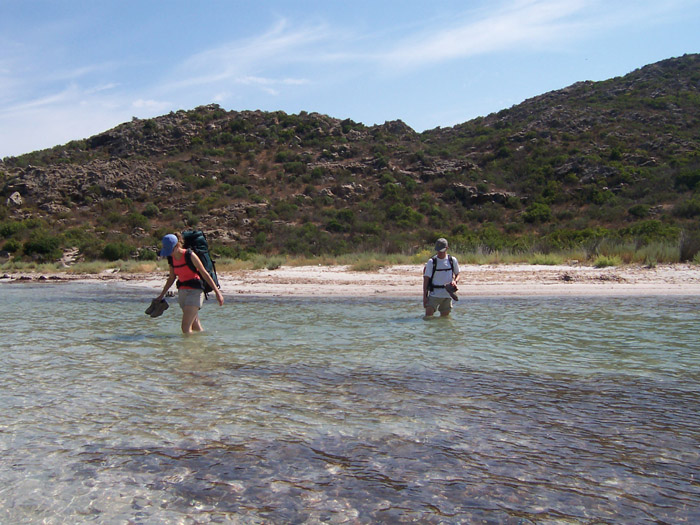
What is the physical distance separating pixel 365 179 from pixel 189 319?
Answer: 1605 inches

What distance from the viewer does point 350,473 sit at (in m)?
3.86

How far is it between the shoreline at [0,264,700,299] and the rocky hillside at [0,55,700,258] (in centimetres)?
665

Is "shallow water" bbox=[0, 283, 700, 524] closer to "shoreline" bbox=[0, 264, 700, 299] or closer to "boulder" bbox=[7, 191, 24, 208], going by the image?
"shoreline" bbox=[0, 264, 700, 299]

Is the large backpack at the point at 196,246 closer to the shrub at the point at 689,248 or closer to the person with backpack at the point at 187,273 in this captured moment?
the person with backpack at the point at 187,273

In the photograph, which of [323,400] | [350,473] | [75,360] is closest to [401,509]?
[350,473]

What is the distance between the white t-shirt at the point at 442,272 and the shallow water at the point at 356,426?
952 mm

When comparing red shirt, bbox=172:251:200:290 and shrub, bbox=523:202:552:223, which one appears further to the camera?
shrub, bbox=523:202:552:223

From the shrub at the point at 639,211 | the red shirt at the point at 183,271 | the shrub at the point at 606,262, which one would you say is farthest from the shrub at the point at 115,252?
the shrub at the point at 639,211

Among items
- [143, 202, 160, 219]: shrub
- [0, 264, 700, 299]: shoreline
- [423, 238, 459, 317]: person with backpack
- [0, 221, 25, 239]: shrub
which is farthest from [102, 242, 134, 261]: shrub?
[423, 238, 459, 317]: person with backpack

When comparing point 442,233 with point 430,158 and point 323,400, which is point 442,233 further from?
point 323,400

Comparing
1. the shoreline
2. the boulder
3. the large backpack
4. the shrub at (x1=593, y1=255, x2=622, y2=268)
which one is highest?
the boulder

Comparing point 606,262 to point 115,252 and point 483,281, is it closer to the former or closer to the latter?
point 483,281

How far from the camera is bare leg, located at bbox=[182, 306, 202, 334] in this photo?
901cm

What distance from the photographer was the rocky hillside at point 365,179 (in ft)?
119
